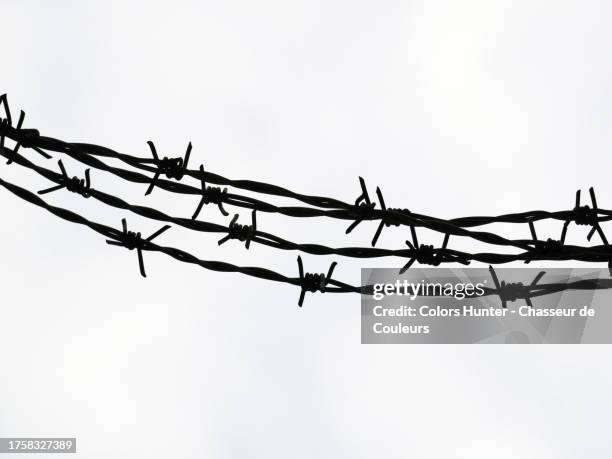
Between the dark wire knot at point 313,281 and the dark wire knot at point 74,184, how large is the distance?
1.23m

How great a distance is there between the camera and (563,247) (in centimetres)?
446

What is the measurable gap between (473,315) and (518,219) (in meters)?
1.66

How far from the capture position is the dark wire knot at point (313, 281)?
4.61 metres

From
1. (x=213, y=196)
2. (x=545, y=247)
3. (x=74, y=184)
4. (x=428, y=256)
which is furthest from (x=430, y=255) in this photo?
(x=74, y=184)

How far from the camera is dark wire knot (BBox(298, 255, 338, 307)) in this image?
4.61 metres

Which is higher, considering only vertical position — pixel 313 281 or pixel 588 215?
pixel 588 215

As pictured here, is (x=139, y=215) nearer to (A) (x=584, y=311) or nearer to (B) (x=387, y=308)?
(B) (x=387, y=308)

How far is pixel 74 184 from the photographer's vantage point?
4.44 m

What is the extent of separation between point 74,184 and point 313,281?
1.40 m

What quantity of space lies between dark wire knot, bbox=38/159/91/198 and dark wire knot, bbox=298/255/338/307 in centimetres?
123

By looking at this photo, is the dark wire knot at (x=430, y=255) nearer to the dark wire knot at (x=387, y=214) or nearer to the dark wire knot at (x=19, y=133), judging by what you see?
the dark wire knot at (x=387, y=214)

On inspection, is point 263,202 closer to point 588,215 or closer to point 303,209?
point 303,209

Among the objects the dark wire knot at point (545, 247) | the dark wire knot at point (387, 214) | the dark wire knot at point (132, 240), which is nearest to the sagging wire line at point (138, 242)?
the dark wire knot at point (132, 240)

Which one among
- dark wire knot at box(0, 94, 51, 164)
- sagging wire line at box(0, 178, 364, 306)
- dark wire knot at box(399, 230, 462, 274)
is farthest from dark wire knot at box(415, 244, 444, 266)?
dark wire knot at box(0, 94, 51, 164)
